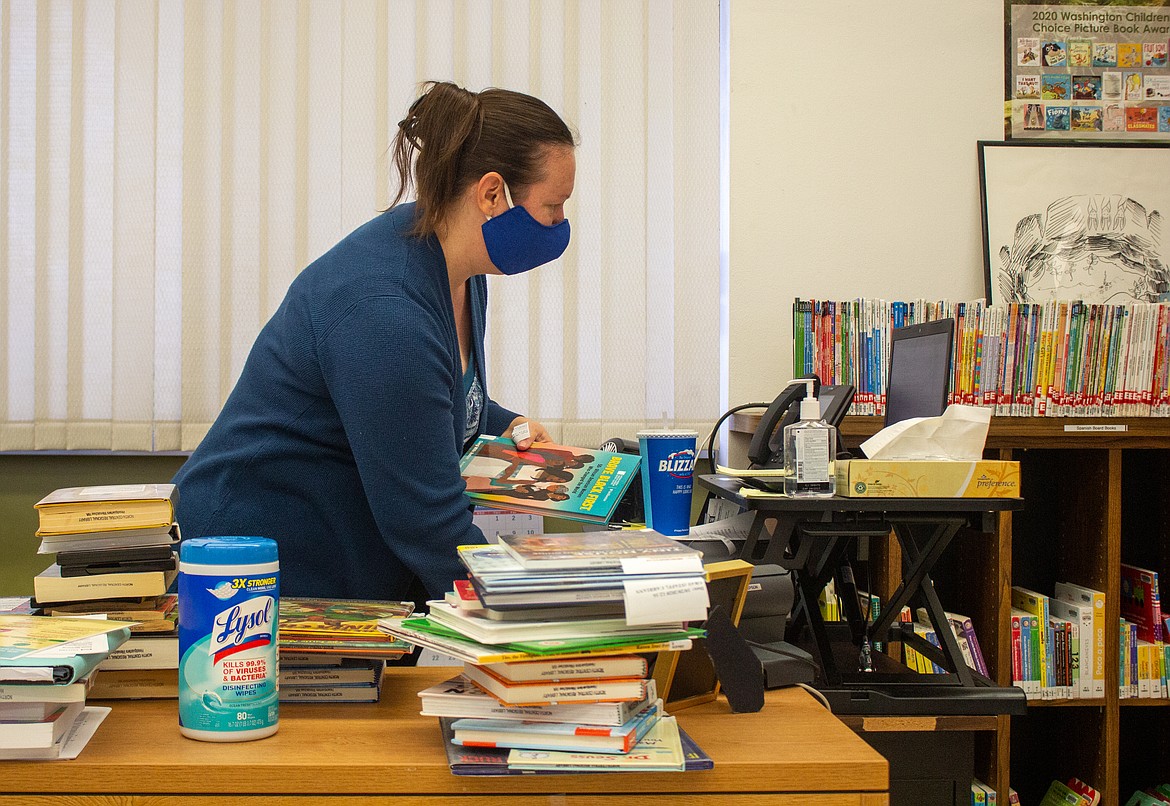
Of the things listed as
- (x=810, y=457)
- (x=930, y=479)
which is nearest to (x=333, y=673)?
(x=810, y=457)

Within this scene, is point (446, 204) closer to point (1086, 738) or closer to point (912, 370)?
point (912, 370)

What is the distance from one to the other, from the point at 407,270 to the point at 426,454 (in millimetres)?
264

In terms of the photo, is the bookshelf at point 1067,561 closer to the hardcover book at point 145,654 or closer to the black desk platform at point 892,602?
the black desk platform at point 892,602

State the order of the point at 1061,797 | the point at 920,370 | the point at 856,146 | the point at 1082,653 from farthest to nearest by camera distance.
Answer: the point at 856,146, the point at 1061,797, the point at 1082,653, the point at 920,370

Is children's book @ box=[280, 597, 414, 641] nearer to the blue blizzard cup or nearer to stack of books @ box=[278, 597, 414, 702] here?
stack of books @ box=[278, 597, 414, 702]

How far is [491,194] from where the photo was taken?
1.49 metres

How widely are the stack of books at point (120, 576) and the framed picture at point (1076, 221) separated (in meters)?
2.42

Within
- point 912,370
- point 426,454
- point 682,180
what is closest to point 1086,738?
point 912,370

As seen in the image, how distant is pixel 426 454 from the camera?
1.25 meters

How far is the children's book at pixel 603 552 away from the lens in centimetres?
86

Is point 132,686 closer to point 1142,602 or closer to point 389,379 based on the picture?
point 389,379

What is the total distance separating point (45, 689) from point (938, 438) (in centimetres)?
121

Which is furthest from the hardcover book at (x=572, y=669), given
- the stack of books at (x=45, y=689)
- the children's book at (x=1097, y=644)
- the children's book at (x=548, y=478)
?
the children's book at (x=1097, y=644)

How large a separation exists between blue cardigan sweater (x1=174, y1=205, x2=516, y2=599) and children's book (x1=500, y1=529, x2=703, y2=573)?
0.29 metres
